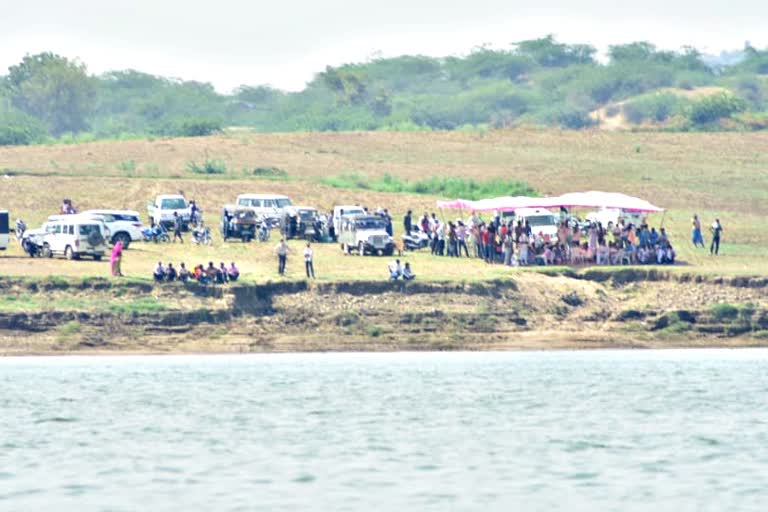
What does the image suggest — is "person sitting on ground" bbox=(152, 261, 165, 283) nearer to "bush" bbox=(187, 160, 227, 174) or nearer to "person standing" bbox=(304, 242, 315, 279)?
"person standing" bbox=(304, 242, 315, 279)

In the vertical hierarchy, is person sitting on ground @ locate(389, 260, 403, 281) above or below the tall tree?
below

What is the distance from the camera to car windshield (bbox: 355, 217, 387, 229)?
199ft

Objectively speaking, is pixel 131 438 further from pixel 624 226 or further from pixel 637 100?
pixel 637 100

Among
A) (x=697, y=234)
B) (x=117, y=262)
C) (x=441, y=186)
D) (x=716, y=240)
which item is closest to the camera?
(x=117, y=262)

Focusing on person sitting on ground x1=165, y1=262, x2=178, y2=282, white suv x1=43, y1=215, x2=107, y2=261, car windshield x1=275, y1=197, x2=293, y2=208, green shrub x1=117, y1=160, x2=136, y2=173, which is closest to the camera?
person sitting on ground x1=165, y1=262, x2=178, y2=282

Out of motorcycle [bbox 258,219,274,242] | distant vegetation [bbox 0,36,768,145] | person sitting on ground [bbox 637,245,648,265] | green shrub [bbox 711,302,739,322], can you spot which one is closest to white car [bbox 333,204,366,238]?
motorcycle [bbox 258,219,274,242]

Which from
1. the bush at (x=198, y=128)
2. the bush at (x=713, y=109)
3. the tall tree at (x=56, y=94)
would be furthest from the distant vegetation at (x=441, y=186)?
the tall tree at (x=56, y=94)

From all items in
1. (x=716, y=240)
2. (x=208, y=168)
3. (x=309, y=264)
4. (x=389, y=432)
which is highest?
(x=208, y=168)

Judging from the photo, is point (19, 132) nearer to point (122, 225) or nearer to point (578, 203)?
point (122, 225)

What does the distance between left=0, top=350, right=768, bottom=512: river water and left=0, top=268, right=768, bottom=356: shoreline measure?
1.94 ft

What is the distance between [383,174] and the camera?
8375 centimetres

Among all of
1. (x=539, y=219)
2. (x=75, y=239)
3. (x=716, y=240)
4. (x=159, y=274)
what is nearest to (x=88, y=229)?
(x=75, y=239)

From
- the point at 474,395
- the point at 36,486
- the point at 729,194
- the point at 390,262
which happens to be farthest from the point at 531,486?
the point at 729,194

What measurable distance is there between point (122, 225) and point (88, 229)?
397 centimetres
